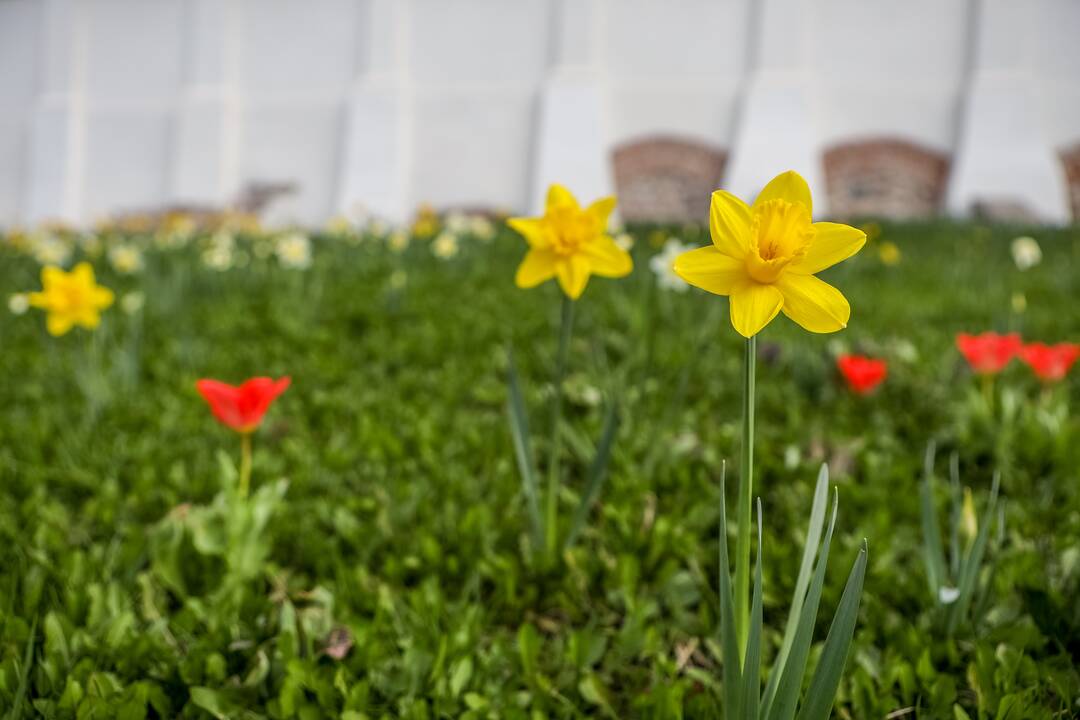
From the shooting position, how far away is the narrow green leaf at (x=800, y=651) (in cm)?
56

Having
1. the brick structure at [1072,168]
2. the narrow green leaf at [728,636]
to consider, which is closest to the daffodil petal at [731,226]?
the narrow green leaf at [728,636]

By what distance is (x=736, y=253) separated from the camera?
2.01 feet

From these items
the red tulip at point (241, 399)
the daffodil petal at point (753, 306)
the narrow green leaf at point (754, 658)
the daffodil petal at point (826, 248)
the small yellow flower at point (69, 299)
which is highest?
the daffodil petal at point (826, 248)

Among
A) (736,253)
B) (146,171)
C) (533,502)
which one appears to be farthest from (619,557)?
(146,171)

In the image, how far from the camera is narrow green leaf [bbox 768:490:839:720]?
1.85 feet

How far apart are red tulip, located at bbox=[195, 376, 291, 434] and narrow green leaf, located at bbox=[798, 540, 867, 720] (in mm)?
733

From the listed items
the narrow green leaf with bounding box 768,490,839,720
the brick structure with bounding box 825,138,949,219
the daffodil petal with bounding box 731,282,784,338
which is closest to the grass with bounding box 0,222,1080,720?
the narrow green leaf with bounding box 768,490,839,720

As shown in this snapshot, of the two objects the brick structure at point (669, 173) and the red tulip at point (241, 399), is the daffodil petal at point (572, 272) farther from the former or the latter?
the brick structure at point (669, 173)

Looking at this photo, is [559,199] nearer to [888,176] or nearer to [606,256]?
[606,256]

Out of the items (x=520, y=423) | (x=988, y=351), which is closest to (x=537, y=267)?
(x=520, y=423)

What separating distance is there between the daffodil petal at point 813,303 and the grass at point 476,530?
50 centimetres

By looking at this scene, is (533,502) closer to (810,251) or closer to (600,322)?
(810,251)

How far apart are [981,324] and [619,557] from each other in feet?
7.99

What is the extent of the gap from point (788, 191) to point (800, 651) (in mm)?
357
